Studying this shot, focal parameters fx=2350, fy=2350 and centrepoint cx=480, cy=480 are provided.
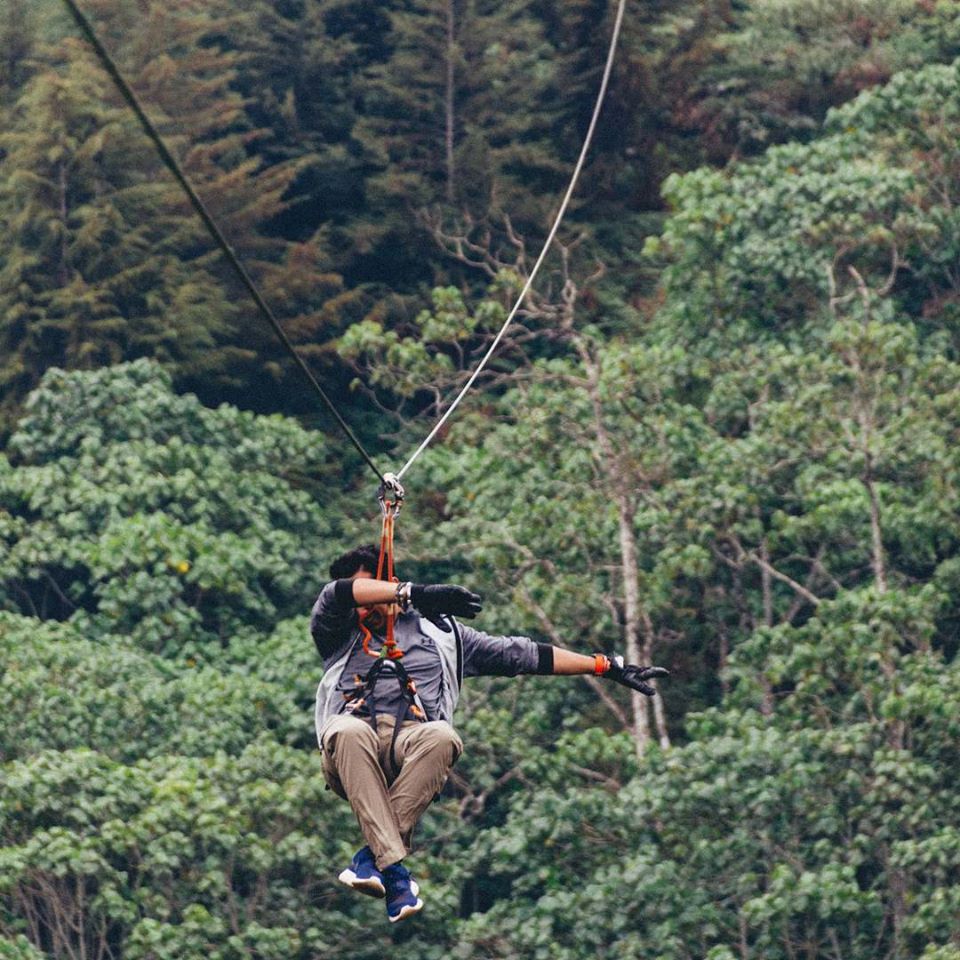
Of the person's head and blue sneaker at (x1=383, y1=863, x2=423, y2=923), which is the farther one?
the person's head

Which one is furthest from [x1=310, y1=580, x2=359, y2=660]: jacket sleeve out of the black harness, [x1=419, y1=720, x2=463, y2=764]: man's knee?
[x1=419, y1=720, x2=463, y2=764]: man's knee

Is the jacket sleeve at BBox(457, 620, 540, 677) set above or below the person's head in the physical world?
below

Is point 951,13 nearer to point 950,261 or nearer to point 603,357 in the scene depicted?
point 950,261

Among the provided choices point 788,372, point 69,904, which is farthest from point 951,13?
point 69,904

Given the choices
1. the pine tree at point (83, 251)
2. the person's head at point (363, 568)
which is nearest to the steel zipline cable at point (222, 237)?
the person's head at point (363, 568)

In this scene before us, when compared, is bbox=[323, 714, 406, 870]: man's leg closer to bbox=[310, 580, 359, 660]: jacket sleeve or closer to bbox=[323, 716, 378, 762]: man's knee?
bbox=[323, 716, 378, 762]: man's knee

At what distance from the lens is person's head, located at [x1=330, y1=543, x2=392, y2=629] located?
6043mm

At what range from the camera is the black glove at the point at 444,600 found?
5.63 metres

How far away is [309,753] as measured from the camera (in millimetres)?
13375

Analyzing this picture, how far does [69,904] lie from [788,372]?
5635mm

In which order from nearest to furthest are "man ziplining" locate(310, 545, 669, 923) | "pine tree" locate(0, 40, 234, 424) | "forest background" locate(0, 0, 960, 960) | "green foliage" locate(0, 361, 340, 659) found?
1. "man ziplining" locate(310, 545, 669, 923)
2. "forest background" locate(0, 0, 960, 960)
3. "green foliage" locate(0, 361, 340, 659)
4. "pine tree" locate(0, 40, 234, 424)

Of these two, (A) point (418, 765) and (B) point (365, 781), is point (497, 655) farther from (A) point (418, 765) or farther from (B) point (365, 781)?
(B) point (365, 781)

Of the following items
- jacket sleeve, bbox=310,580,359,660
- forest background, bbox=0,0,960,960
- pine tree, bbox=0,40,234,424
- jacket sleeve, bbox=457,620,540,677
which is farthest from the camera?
pine tree, bbox=0,40,234,424

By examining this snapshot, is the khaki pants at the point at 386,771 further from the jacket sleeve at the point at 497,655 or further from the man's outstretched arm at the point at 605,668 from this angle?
the man's outstretched arm at the point at 605,668
